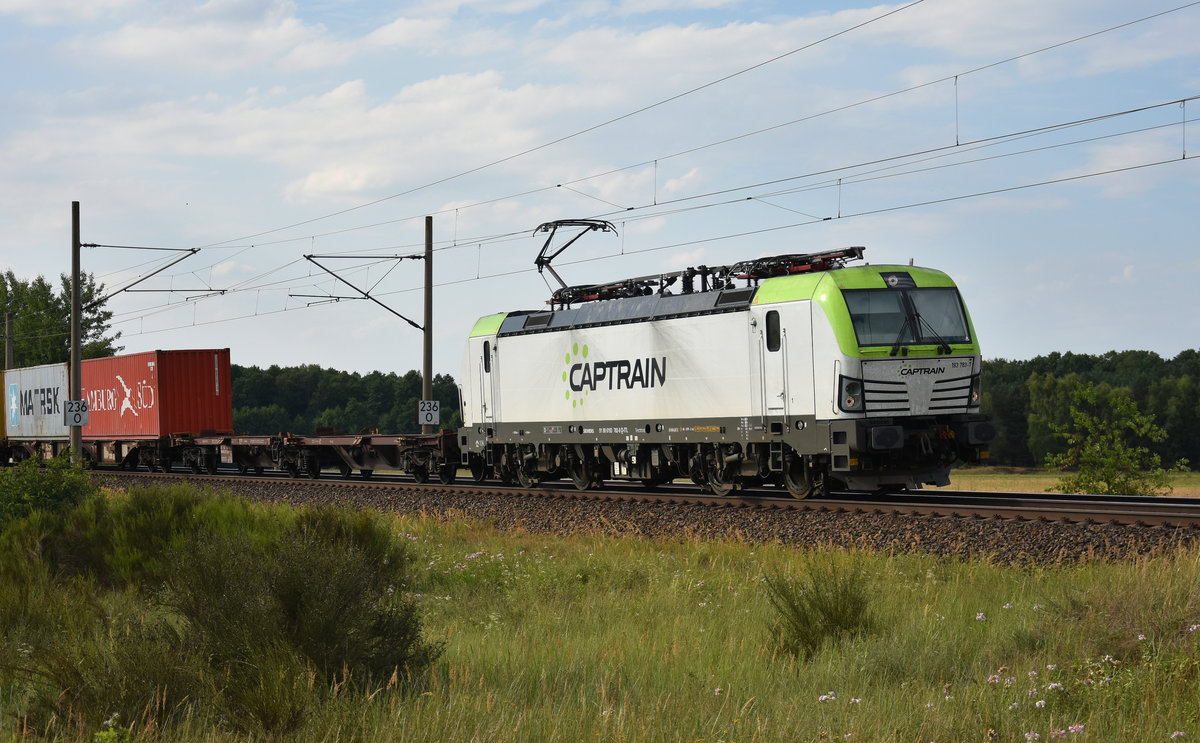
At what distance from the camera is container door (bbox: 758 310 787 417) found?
17547 mm

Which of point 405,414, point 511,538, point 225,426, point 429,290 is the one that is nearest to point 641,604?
point 511,538

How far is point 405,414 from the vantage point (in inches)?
3238

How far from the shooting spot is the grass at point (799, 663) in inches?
221

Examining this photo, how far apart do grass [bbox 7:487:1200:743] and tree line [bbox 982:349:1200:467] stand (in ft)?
279

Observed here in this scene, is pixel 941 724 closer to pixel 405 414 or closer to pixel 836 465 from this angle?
pixel 836 465

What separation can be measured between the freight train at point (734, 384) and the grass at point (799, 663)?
A: 5383mm

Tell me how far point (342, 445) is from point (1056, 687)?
25.1 m

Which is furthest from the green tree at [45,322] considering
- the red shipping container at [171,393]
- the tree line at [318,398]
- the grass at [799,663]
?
the grass at [799,663]

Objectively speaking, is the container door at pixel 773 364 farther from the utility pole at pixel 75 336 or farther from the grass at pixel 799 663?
the utility pole at pixel 75 336

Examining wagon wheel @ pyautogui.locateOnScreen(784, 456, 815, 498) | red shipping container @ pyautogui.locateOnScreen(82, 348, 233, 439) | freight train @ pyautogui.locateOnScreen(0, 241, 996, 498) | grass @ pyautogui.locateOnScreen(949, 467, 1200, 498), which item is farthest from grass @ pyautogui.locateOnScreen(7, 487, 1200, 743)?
red shipping container @ pyautogui.locateOnScreen(82, 348, 233, 439)

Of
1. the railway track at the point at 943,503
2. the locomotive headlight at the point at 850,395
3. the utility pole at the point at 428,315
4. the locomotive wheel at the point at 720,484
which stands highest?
the utility pole at the point at 428,315

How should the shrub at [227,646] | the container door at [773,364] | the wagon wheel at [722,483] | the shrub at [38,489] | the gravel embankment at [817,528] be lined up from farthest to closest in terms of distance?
the wagon wheel at [722,483] < the container door at [773,364] < the shrub at [38,489] < the gravel embankment at [817,528] < the shrub at [227,646]

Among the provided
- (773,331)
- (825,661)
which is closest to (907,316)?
(773,331)

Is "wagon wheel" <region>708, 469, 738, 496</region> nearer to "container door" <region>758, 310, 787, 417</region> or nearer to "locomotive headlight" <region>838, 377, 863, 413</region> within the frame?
"container door" <region>758, 310, 787, 417</region>
